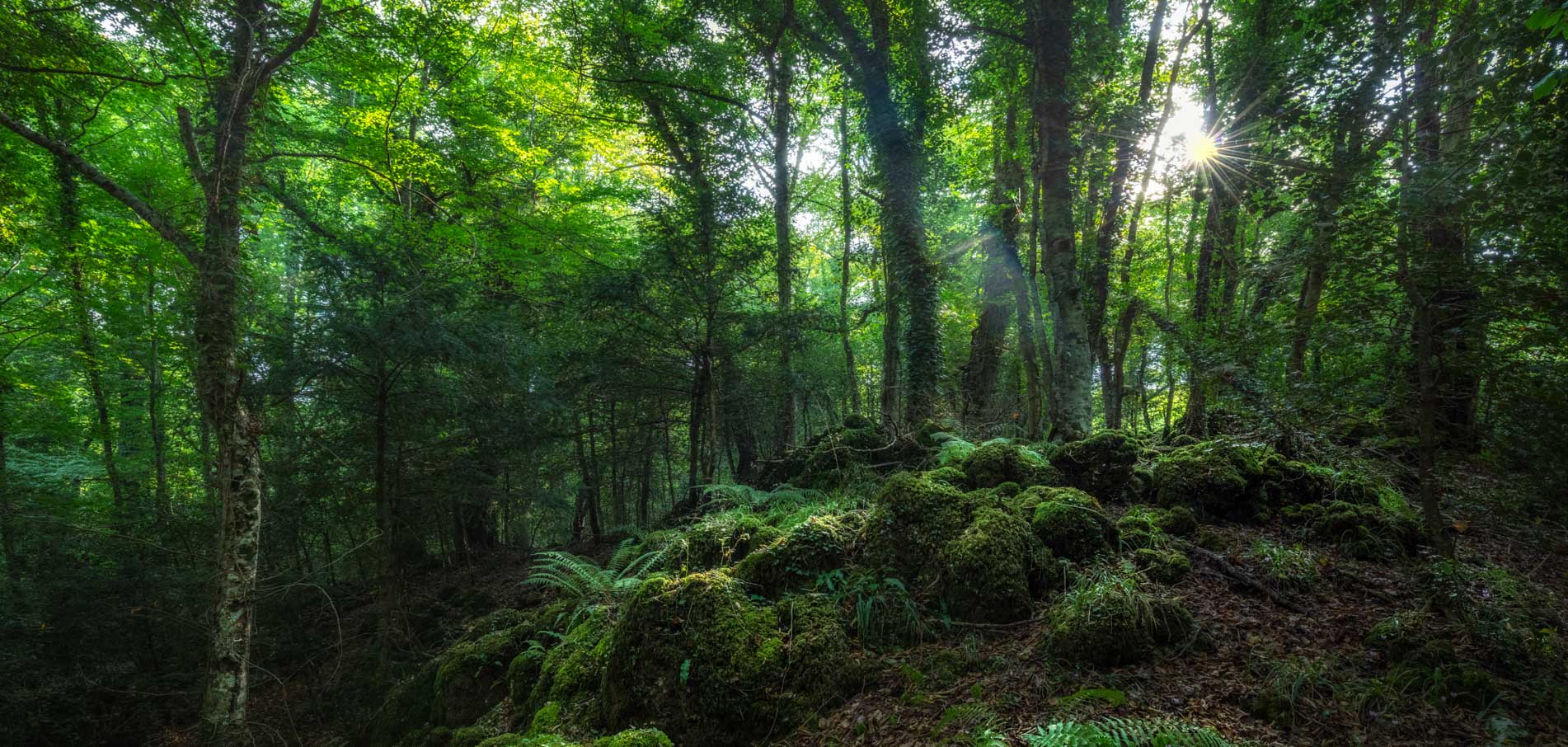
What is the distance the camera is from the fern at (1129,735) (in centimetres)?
225

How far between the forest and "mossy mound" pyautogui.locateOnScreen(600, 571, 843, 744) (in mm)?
32

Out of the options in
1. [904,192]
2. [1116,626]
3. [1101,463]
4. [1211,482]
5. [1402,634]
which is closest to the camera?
[1402,634]

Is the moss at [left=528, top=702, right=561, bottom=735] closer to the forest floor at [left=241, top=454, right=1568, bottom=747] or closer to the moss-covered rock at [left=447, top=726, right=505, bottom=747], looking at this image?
the moss-covered rock at [left=447, top=726, right=505, bottom=747]

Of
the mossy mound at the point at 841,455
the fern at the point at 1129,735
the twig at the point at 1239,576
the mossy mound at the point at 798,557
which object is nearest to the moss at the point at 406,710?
the mossy mound at the point at 798,557

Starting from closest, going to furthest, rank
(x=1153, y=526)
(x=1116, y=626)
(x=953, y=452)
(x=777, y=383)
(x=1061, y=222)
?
(x=1116, y=626) → (x=1153, y=526) → (x=953, y=452) → (x=1061, y=222) → (x=777, y=383)

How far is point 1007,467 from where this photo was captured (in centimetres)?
579

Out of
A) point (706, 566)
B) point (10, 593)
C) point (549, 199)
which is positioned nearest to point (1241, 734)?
point (706, 566)

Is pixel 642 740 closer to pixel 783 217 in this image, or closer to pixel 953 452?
pixel 953 452

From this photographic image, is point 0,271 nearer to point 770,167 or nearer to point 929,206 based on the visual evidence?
point 770,167

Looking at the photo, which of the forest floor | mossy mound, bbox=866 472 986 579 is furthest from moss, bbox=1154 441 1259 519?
mossy mound, bbox=866 472 986 579

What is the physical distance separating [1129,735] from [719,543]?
3.63 meters

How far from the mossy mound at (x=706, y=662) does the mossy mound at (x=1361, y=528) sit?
3915 millimetres

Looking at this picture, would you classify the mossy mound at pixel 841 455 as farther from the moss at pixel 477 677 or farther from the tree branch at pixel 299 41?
the tree branch at pixel 299 41

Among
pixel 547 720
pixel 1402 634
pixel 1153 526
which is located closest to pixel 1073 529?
pixel 1153 526
